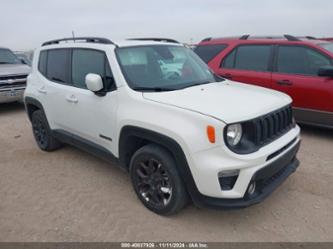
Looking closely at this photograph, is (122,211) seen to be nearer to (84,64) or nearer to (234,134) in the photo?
(234,134)

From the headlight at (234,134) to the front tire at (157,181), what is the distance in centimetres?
59

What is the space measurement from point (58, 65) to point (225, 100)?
2.67 m

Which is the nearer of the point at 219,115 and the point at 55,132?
the point at 219,115

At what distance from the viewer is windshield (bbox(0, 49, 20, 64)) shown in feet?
30.2

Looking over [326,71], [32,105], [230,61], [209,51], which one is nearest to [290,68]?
[326,71]

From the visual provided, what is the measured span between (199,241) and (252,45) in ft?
14.3

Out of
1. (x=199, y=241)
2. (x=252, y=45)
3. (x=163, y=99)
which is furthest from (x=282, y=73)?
(x=199, y=241)

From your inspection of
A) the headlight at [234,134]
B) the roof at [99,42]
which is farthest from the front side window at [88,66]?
the headlight at [234,134]

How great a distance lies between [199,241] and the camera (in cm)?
275

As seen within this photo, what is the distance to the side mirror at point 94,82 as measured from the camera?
10.6ft

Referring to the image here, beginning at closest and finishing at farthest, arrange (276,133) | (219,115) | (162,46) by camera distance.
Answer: (219,115), (276,133), (162,46)

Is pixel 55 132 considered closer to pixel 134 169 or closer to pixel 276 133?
pixel 134 169

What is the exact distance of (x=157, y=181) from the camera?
3.05m

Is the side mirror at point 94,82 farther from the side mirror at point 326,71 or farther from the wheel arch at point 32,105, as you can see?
the side mirror at point 326,71
